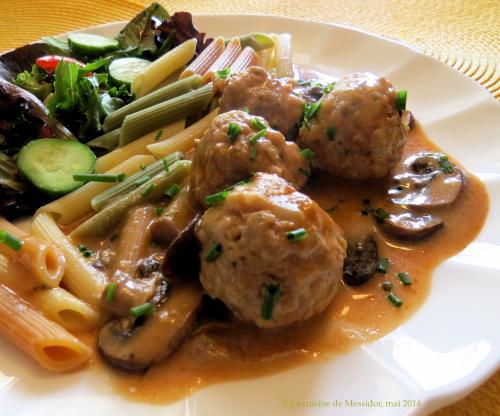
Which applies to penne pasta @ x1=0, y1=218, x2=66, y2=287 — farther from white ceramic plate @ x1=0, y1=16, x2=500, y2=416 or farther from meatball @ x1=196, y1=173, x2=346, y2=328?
meatball @ x1=196, y1=173, x2=346, y2=328

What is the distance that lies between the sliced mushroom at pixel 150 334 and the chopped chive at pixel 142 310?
0.03 m

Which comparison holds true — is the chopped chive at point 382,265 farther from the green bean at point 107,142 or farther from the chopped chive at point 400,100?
the green bean at point 107,142

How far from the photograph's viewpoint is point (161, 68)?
4477 millimetres

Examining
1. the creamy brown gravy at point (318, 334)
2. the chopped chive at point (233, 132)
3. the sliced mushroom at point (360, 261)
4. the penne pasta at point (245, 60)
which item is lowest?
the creamy brown gravy at point (318, 334)

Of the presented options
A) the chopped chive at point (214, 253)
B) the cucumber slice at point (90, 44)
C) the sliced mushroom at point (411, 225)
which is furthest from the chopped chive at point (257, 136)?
the cucumber slice at point (90, 44)

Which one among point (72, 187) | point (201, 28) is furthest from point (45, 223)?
point (201, 28)

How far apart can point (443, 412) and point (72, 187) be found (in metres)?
2.66

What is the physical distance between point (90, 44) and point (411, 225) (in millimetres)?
3480

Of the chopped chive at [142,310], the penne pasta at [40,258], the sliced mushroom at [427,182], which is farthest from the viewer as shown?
the sliced mushroom at [427,182]

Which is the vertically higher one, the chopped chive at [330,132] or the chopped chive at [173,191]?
the chopped chive at [330,132]

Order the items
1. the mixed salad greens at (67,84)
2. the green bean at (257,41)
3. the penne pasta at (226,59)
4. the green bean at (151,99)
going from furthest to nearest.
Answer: the green bean at (257,41)
the penne pasta at (226,59)
the green bean at (151,99)
the mixed salad greens at (67,84)

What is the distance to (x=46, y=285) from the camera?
9.03 feet

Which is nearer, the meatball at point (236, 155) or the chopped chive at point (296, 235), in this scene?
the chopped chive at point (296, 235)

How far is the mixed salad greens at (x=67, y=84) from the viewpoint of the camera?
3621mm
